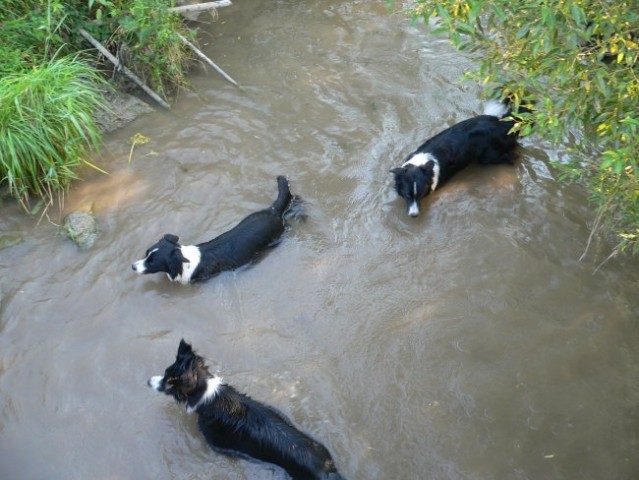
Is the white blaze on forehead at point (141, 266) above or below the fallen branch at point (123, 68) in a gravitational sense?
below

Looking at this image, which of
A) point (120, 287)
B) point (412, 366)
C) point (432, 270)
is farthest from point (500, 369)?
point (120, 287)

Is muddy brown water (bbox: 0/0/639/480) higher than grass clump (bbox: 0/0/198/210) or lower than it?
lower

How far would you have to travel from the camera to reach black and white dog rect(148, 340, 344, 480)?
3.97m

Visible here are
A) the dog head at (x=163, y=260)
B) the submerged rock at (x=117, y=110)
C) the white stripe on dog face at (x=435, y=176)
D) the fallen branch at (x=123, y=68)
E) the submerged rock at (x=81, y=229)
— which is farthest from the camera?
the fallen branch at (x=123, y=68)

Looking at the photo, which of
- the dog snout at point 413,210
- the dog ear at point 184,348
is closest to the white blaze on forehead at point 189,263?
the dog ear at point 184,348

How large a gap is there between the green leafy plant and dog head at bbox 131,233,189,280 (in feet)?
9.19

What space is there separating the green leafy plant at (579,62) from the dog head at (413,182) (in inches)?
62.7

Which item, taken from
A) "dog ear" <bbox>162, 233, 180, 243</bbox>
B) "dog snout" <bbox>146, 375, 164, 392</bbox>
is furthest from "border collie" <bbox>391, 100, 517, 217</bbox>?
"dog snout" <bbox>146, 375, 164, 392</bbox>

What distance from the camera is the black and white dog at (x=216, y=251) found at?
520cm

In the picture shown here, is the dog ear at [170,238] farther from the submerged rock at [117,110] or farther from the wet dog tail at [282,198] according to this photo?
the submerged rock at [117,110]

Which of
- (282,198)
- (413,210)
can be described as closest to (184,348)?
(282,198)

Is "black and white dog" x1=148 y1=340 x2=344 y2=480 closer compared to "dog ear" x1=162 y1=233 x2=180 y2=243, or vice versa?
"black and white dog" x1=148 y1=340 x2=344 y2=480

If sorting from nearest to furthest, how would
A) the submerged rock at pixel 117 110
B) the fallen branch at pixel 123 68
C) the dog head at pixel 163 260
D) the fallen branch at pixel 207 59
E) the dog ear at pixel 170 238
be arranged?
the dog head at pixel 163 260 → the dog ear at pixel 170 238 → the submerged rock at pixel 117 110 → the fallen branch at pixel 123 68 → the fallen branch at pixel 207 59

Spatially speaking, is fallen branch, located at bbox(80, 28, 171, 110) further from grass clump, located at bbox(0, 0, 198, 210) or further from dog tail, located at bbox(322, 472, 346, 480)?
dog tail, located at bbox(322, 472, 346, 480)
